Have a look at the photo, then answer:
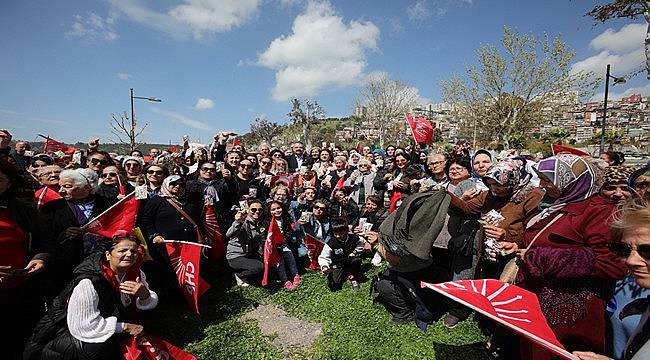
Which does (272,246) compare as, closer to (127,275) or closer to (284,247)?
(284,247)

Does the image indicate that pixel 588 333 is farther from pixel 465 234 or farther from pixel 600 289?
pixel 465 234

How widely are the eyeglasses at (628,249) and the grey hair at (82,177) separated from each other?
4.92m

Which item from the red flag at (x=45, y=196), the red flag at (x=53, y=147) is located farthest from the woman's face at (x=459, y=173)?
the red flag at (x=53, y=147)

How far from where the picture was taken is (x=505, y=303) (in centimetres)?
250

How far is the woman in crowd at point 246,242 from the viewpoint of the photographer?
5.46m

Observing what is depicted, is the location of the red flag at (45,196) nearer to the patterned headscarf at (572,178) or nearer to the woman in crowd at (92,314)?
the woman in crowd at (92,314)

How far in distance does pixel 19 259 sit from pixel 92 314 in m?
0.90

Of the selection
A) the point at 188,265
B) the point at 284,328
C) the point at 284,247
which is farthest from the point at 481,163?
the point at 188,265

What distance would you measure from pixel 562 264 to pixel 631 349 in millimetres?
843

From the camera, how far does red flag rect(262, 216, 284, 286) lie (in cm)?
525

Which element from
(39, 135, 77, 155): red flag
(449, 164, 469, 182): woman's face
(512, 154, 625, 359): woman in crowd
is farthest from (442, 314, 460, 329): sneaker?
(39, 135, 77, 155): red flag

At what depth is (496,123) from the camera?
80.0 feet

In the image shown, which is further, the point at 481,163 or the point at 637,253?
the point at 481,163

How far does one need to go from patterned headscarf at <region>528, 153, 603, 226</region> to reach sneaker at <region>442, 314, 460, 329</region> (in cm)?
205
